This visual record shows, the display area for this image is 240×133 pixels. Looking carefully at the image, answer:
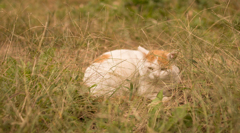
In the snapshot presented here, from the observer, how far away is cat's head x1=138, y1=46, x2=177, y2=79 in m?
1.15

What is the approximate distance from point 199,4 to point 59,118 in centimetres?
289

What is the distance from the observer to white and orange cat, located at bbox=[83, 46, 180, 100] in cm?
115

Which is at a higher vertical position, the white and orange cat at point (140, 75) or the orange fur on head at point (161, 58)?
the orange fur on head at point (161, 58)

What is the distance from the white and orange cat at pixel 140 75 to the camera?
3.78ft

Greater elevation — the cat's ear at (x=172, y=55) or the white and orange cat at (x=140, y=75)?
the cat's ear at (x=172, y=55)

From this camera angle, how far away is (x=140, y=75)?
123cm

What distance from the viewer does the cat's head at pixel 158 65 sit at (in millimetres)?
1149

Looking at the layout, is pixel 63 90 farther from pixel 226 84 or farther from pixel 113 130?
pixel 226 84

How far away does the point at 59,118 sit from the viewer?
2.84ft

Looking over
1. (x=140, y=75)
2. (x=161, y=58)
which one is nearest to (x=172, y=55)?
(x=161, y=58)

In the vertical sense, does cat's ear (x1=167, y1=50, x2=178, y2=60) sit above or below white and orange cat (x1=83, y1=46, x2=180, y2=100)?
above

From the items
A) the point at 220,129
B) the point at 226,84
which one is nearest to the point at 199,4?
the point at 226,84

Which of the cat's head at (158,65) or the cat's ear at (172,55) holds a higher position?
the cat's ear at (172,55)

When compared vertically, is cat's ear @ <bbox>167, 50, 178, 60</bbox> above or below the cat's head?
above
